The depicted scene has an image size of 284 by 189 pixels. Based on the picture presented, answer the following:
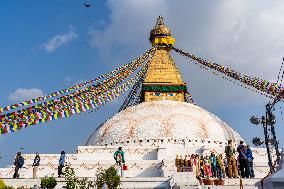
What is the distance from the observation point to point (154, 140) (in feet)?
74.3

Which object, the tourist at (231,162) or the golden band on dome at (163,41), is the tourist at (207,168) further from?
the golden band on dome at (163,41)

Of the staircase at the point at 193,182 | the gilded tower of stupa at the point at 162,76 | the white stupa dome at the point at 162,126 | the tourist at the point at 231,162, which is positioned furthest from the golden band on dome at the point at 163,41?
the staircase at the point at 193,182

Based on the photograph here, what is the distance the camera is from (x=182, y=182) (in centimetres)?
1171

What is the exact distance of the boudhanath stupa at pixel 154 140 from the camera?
17141mm

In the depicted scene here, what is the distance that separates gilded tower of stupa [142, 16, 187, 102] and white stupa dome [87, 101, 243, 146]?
4005mm

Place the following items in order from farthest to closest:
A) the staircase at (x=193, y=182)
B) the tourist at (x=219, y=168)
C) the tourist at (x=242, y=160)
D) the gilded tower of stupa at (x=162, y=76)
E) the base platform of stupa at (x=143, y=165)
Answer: the gilded tower of stupa at (x=162, y=76), the tourist at (x=219, y=168), the tourist at (x=242, y=160), the base platform of stupa at (x=143, y=165), the staircase at (x=193, y=182)

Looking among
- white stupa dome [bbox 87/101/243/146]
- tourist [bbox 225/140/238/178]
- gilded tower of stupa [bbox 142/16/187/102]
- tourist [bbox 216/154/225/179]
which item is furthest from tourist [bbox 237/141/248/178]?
gilded tower of stupa [bbox 142/16/187/102]

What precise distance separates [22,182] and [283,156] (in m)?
10.3

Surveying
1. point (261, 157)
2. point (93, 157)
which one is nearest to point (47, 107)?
point (93, 157)

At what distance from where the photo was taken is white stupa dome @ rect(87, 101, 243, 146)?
2322cm

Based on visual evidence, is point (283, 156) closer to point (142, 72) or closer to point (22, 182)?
point (22, 182)

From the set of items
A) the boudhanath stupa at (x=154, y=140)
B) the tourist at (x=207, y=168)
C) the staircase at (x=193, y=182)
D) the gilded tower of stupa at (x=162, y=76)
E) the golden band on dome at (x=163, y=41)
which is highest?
the golden band on dome at (x=163, y=41)

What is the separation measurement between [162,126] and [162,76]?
872cm

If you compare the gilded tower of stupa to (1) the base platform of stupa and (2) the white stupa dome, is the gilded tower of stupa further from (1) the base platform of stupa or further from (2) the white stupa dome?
(1) the base platform of stupa
